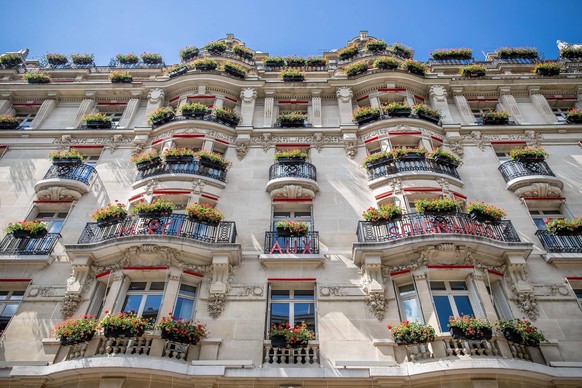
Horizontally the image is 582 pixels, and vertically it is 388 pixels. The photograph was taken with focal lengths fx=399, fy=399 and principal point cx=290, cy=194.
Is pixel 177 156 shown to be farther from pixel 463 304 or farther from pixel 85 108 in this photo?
pixel 463 304

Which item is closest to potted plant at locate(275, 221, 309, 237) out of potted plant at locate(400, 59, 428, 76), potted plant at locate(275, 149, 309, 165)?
potted plant at locate(275, 149, 309, 165)

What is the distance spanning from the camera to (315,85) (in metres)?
20.0

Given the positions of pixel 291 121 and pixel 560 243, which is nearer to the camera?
pixel 560 243

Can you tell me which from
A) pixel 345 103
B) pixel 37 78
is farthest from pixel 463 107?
pixel 37 78

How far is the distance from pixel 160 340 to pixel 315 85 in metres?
14.1

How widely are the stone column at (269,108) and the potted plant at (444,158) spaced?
731 centimetres

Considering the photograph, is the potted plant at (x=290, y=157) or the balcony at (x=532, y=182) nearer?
the balcony at (x=532, y=182)

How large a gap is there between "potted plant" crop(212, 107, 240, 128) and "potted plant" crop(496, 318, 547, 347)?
13.1 meters

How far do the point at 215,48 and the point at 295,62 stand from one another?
15.1 feet

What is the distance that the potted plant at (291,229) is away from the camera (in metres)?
13.4

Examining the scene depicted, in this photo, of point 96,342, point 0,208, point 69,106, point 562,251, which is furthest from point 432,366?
point 69,106

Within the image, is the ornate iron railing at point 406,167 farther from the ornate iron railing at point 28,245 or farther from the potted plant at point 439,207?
the ornate iron railing at point 28,245

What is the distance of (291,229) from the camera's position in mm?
13383

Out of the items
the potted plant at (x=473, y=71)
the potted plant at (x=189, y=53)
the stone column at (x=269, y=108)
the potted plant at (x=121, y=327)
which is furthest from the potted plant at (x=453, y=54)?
the potted plant at (x=121, y=327)
